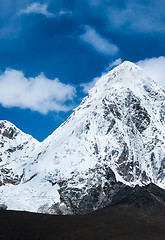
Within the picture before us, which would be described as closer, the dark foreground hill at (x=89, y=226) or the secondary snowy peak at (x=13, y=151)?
the dark foreground hill at (x=89, y=226)

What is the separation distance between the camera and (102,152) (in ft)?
349

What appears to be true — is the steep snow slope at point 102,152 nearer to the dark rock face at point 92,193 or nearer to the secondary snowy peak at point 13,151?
the dark rock face at point 92,193

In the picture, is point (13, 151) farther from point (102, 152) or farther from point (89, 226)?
point (89, 226)

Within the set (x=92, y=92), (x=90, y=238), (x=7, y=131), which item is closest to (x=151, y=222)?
(x=90, y=238)

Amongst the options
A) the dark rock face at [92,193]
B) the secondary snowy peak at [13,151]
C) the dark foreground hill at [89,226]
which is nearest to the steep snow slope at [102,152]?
the dark rock face at [92,193]

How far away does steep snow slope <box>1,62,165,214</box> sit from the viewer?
94.9m

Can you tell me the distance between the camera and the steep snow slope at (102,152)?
94875 mm

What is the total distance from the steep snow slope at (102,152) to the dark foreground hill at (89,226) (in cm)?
3383

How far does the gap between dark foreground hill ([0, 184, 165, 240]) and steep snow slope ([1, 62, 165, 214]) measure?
33832 millimetres

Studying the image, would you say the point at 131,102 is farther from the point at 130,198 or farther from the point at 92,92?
the point at 130,198

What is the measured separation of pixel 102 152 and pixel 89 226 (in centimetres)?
5870

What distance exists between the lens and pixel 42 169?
4311 inches

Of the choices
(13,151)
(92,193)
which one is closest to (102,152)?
(92,193)

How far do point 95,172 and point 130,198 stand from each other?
30460 millimetres
